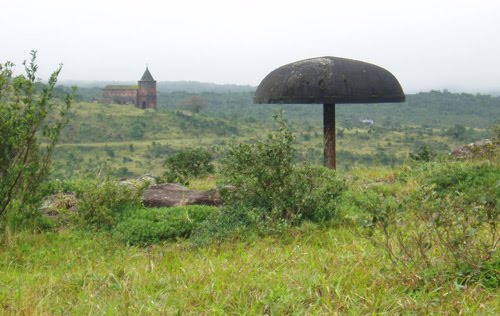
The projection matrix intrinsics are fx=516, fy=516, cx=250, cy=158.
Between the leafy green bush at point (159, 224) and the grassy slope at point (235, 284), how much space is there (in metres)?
0.58

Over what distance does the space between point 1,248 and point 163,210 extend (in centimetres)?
183

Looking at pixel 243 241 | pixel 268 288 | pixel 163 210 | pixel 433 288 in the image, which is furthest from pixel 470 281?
pixel 163 210

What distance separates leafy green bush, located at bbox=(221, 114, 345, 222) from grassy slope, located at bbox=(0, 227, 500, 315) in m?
0.85

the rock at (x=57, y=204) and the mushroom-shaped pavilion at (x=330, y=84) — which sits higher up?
the mushroom-shaped pavilion at (x=330, y=84)

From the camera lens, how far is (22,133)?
219 inches

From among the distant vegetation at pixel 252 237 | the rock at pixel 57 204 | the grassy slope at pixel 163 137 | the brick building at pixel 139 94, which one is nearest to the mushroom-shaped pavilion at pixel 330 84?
the distant vegetation at pixel 252 237

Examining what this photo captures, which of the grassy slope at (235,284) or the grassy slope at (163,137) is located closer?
the grassy slope at (235,284)

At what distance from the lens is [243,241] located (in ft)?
18.0

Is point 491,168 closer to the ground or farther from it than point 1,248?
farther from it

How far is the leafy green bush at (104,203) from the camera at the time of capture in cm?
634

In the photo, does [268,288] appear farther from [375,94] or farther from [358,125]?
[358,125]

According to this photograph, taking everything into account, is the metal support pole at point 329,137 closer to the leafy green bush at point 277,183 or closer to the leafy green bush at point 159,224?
the leafy green bush at point 277,183

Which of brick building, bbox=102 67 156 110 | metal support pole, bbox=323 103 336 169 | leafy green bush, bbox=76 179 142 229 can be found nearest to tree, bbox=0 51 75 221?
leafy green bush, bbox=76 179 142 229

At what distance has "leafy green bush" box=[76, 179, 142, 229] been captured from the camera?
6.34 m
